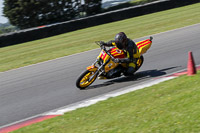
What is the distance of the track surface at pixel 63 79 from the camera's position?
8203 millimetres

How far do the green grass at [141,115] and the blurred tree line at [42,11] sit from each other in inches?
1502

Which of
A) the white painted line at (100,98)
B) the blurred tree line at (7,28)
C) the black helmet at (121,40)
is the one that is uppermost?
the blurred tree line at (7,28)

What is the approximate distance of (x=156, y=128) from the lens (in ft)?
16.3

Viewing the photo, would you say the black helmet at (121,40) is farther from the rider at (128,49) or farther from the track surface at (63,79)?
the track surface at (63,79)

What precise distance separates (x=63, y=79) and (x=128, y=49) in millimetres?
2699

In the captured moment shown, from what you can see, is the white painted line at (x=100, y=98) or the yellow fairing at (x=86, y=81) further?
the yellow fairing at (x=86, y=81)

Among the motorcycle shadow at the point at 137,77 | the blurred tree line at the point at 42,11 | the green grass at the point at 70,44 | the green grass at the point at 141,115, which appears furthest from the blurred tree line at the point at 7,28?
the green grass at the point at 141,115

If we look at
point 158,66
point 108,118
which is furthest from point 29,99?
point 158,66

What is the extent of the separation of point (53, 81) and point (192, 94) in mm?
5307

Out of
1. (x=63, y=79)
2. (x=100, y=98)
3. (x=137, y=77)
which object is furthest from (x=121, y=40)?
→ (x=63, y=79)

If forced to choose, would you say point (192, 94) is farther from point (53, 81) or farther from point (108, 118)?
point (53, 81)

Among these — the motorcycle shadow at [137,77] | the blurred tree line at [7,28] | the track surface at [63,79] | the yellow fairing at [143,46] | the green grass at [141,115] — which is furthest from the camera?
the blurred tree line at [7,28]

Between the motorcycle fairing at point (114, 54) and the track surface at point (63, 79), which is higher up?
the motorcycle fairing at point (114, 54)

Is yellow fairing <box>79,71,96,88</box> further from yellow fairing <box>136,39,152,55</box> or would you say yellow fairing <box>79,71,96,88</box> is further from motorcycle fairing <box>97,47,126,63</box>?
yellow fairing <box>136,39,152,55</box>
